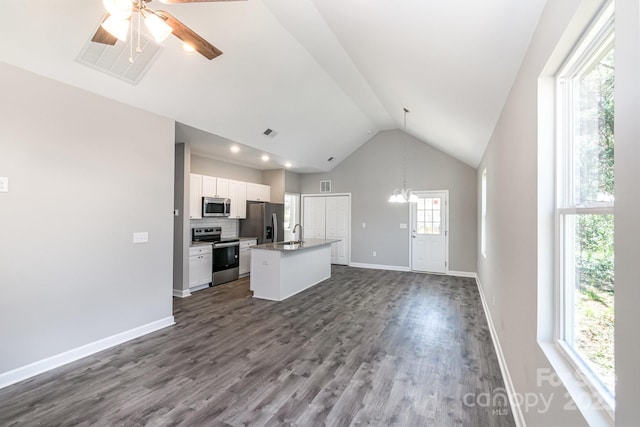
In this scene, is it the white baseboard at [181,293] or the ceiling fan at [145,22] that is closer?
the ceiling fan at [145,22]

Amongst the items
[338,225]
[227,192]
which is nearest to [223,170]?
[227,192]

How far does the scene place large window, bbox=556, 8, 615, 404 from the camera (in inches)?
42.8

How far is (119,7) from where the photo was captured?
1.54 m

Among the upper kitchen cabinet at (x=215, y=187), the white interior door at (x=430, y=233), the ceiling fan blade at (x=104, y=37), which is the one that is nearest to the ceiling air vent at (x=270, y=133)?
the upper kitchen cabinet at (x=215, y=187)

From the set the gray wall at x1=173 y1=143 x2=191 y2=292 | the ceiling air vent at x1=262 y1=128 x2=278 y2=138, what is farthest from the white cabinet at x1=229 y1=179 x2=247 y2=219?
the ceiling air vent at x1=262 y1=128 x2=278 y2=138

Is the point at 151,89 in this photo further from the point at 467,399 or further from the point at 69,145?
the point at 467,399

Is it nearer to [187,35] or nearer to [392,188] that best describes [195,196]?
[187,35]

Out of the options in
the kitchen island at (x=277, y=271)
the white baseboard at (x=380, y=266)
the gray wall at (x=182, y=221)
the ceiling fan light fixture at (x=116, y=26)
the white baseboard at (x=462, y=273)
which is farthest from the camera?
the white baseboard at (x=380, y=266)

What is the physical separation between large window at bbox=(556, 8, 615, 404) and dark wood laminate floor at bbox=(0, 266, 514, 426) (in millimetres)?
1170

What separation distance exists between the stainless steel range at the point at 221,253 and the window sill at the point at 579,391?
5240 millimetres

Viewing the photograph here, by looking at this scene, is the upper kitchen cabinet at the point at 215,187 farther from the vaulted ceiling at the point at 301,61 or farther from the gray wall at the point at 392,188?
the gray wall at the point at 392,188

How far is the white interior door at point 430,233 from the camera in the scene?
6914mm

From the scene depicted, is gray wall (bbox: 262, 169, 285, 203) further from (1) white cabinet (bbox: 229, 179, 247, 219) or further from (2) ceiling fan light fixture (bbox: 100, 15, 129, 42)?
(2) ceiling fan light fixture (bbox: 100, 15, 129, 42)

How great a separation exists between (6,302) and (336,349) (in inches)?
118
